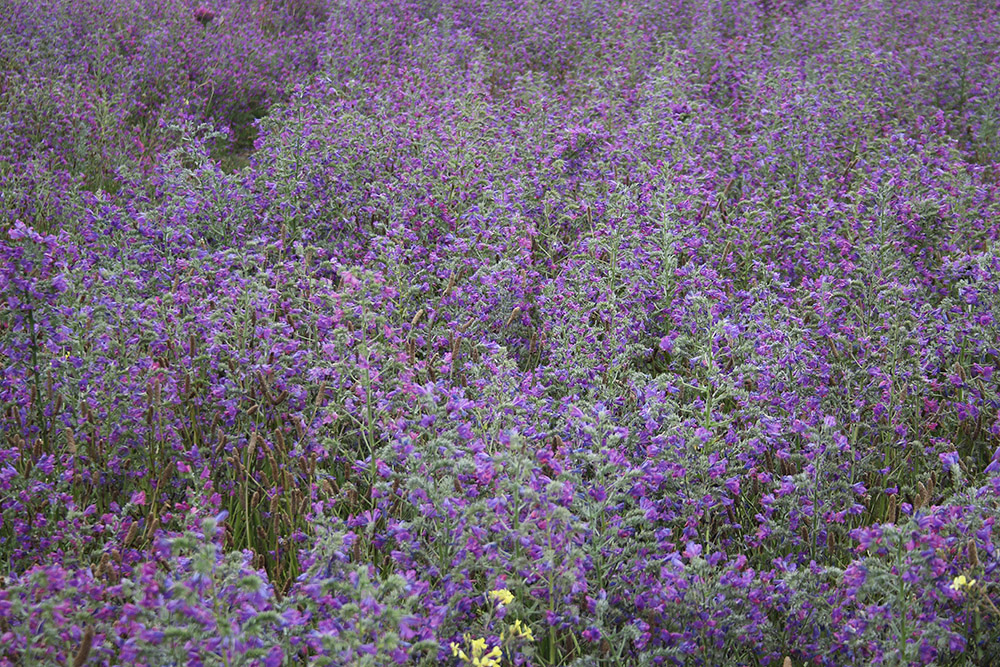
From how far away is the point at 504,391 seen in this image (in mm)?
2893

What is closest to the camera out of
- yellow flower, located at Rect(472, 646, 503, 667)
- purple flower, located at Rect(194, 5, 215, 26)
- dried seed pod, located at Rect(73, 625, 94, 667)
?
dried seed pod, located at Rect(73, 625, 94, 667)

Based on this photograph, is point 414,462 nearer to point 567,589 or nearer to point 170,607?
point 567,589

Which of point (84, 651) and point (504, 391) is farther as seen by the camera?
point (504, 391)

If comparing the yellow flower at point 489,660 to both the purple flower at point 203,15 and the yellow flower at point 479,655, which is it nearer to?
the yellow flower at point 479,655

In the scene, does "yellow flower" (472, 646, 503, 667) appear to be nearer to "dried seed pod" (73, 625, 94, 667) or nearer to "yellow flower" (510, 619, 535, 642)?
"yellow flower" (510, 619, 535, 642)

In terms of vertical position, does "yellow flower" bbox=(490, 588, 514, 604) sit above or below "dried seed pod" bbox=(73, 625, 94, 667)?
below

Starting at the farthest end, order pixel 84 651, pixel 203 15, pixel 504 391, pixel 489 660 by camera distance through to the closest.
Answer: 1. pixel 203 15
2. pixel 504 391
3. pixel 489 660
4. pixel 84 651

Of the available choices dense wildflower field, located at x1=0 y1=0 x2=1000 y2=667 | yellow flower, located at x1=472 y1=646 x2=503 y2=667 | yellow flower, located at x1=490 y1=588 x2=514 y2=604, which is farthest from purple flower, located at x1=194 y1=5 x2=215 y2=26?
yellow flower, located at x1=472 y1=646 x2=503 y2=667

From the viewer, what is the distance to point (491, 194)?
4.63 m

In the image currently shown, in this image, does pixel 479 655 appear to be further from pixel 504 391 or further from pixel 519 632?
pixel 504 391

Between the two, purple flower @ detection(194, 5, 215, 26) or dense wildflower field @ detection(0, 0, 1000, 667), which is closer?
dense wildflower field @ detection(0, 0, 1000, 667)

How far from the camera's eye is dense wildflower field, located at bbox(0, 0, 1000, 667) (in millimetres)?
2137

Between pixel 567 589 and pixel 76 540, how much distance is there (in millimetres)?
1272

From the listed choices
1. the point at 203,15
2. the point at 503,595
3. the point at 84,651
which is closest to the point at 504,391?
the point at 503,595
